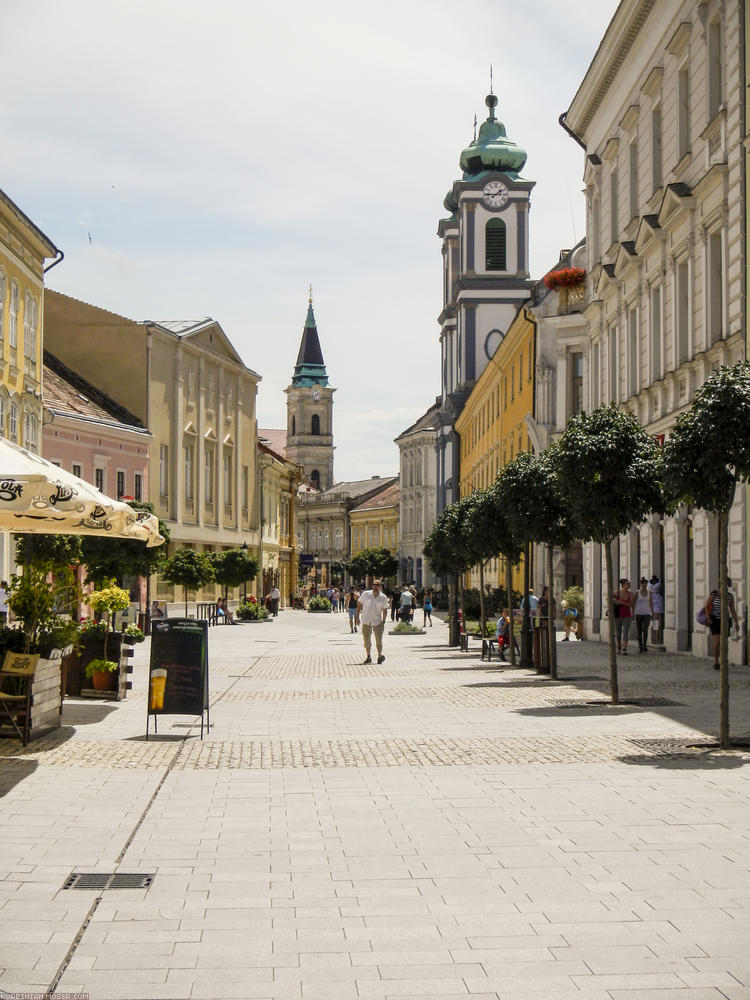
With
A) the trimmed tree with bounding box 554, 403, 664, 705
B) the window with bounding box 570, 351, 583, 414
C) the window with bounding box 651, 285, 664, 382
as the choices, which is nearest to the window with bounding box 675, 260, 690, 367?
the window with bounding box 651, 285, 664, 382

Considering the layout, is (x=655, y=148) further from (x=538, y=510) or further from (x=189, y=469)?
(x=189, y=469)

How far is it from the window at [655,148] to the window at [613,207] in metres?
4.08

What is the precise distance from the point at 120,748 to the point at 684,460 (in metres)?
5.73

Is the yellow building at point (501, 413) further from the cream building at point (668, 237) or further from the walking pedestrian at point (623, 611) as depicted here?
the walking pedestrian at point (623, 611)

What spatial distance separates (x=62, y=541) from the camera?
19.7 metres

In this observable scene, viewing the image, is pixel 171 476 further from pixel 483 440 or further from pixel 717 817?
pixel 717 817

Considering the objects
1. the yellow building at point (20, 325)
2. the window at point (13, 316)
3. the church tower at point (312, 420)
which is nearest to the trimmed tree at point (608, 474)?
the yellow building at point (20, 325)

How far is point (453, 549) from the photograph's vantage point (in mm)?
34531

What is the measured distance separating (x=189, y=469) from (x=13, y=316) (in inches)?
1189

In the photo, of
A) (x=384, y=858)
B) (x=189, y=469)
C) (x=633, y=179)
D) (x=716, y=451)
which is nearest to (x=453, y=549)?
(x=633, y=179)

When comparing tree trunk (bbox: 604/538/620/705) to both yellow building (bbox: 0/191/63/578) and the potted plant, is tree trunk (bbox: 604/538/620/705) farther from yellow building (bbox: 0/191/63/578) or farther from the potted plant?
yellow building (bbox: 0/191/63/578)

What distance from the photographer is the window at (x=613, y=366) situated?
3247 cm

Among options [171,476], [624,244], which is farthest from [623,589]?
[171,476]

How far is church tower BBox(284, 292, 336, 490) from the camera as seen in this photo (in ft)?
578
